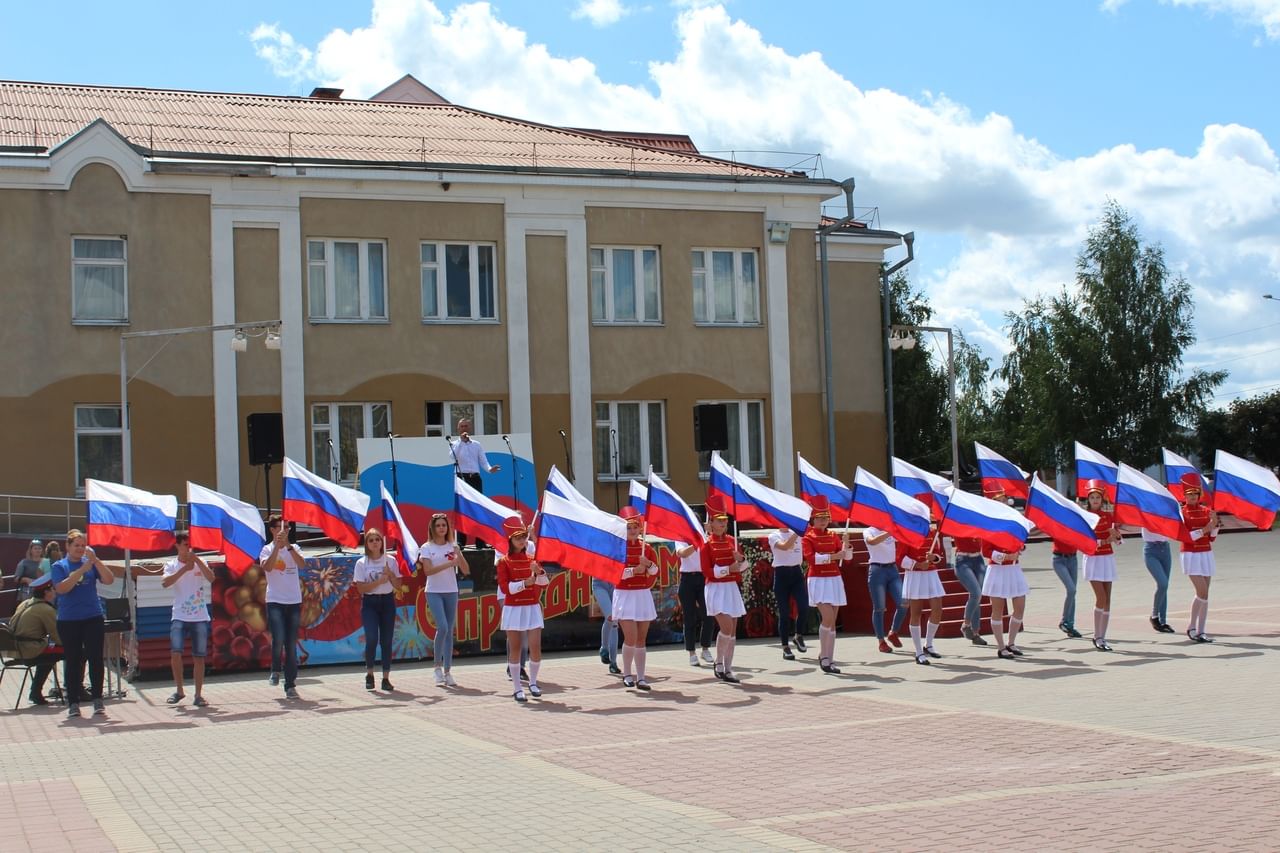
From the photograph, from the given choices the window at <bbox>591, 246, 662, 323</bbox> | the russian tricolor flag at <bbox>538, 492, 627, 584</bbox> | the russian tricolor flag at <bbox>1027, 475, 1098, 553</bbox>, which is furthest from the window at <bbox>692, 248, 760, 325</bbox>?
the russian tricolor flag at <bbox>538, 492, 627, 584</bbox>

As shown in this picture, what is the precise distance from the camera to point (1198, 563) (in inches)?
696

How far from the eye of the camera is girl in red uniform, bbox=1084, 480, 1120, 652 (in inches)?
670

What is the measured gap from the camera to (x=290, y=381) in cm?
2775

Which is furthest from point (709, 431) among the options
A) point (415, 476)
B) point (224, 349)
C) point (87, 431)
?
point (87, 431)

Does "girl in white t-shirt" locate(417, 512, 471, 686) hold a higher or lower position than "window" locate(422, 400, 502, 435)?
lower

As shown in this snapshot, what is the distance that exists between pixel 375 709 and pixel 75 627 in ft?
10.7

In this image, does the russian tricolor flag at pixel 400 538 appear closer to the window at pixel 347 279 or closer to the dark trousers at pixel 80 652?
the dark trousers at pixel 80 652

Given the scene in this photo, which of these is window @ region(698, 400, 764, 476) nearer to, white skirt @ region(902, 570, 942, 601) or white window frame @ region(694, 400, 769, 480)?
white window frame @ region(694, 400, 769, 480)

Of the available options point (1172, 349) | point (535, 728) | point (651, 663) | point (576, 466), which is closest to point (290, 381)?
point (576, 466)

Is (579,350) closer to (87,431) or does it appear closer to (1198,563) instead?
Result: (87,431)

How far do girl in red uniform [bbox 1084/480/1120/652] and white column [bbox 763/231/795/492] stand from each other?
1334cm

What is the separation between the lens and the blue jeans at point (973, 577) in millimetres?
17750

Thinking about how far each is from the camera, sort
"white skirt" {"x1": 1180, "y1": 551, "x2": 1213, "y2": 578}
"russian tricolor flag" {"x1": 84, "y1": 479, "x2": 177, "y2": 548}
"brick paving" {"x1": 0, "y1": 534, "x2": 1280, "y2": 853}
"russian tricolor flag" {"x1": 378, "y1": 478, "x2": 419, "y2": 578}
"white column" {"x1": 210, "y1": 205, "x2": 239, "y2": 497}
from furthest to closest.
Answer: "white column" {"x1": 210, "y1": 205, "x2": 239, "y2": 497}
"white skirt" {"x1": 1180, "y1": 551, "x2": 1213, "y2": 578}
"russian tricolor flag" {"x1": 378, "y1": 478, "x2": 419, "y2": 578}
"russian tricolor flag" {"x1": 84, "y1": 479, "x2": 177, "y2": 548}
"brick paving" {"x1": 0, "y1": 534, "x2": 1280, "y2": 853}

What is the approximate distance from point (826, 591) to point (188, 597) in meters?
6.86
